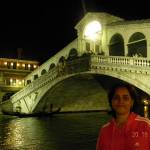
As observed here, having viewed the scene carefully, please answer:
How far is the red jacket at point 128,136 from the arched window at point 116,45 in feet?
53.5

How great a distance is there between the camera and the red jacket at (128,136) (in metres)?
1.58

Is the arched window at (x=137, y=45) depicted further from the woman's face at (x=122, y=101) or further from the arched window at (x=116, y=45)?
the woman's face at (x=122, y=101)

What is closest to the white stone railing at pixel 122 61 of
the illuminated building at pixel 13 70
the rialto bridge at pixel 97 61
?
the rialto bridge at pixel 97 61

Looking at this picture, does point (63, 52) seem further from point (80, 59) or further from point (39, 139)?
point (39, 139)

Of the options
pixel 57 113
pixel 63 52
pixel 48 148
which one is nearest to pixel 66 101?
pixel 57 113

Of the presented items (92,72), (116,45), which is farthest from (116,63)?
(116,45)

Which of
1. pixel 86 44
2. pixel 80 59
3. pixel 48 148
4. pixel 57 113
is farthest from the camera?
pixel 57 113

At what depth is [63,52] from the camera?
68.7 feet

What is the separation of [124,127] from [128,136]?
0.05m

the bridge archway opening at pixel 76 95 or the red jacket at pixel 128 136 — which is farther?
the bridge archway opening at pixel 76 95

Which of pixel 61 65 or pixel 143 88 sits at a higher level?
pixel 61 65

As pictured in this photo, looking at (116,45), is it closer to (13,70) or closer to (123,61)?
(123,61)

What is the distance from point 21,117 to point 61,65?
13.2 ft

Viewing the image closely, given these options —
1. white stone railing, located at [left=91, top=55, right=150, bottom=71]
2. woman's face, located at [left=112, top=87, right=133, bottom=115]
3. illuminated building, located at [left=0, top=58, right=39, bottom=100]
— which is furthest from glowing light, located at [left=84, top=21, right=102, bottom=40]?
woman's face, located at [left=112, top=87, right=133, bottom=115]
